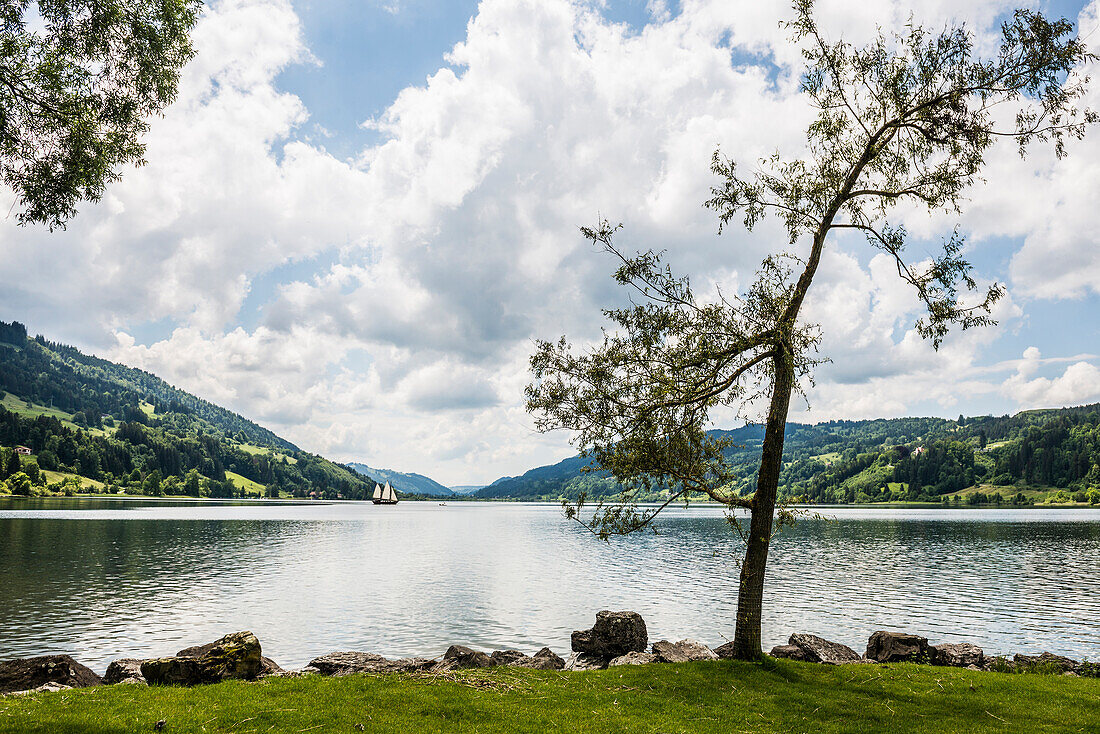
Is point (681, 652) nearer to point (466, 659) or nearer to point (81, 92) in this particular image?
point (466, 659)

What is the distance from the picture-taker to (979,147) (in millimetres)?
22594

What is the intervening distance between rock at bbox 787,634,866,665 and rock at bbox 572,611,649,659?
254 inches

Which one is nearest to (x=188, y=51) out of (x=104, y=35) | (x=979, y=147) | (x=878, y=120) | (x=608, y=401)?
(x=104, y=35)

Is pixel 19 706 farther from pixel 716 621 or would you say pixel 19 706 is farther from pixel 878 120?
pixel 716 621

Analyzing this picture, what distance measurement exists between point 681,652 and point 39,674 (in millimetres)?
21619

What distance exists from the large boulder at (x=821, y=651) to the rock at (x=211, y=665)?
2057 centimetres

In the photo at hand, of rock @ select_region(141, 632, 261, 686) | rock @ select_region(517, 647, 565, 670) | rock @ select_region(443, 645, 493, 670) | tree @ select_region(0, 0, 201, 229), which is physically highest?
tree @ select_region(0, 0, 201, 229)

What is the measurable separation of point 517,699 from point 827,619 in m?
31.2

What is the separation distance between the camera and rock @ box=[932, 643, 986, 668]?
24688 mm

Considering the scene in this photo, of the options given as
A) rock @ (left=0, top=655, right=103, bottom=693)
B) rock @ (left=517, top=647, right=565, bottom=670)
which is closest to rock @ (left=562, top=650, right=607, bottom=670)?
rock @ (left=517, top=647, right=565, bottom=670)

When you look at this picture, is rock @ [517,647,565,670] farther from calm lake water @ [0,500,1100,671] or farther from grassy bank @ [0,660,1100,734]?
calm lake water @ [0,500,1100,671]

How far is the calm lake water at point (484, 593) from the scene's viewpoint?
35531mm

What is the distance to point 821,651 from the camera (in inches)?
998

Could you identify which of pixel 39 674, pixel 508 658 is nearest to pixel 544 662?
pixel 508 658
